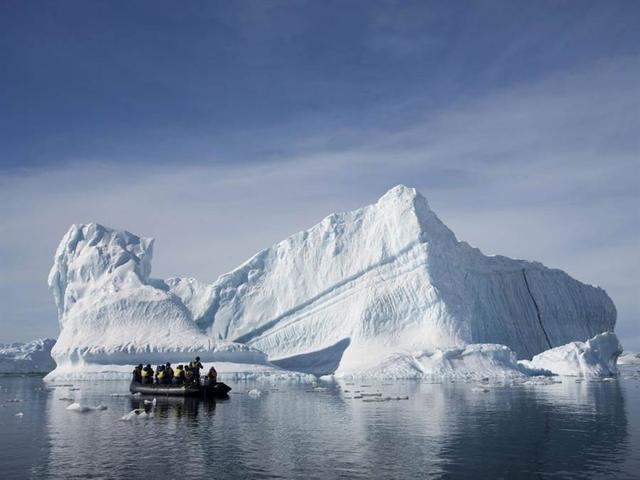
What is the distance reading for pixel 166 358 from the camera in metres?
46.7

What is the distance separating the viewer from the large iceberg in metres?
48.5

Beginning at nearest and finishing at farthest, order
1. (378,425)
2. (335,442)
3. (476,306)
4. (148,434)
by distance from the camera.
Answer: (335,442), (148,434), (378,425), (476,306)

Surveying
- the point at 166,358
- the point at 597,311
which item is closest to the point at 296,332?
the point at 166,358

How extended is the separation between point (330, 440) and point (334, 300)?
41.0m

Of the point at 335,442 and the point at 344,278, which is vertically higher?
the point at 344,278

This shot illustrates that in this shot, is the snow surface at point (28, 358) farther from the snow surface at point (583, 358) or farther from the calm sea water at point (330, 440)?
the snow surface at point (583, 358)

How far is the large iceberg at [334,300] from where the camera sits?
159 feet

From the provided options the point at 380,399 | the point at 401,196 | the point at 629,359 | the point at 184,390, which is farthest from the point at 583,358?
the point at 629,359

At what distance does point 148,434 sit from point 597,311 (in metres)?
55.2

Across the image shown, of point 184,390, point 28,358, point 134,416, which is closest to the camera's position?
point 134,416

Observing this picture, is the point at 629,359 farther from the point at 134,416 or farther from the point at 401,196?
the point at 134,416

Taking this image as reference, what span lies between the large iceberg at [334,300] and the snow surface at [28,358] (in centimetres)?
1970

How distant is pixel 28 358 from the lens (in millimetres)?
73188

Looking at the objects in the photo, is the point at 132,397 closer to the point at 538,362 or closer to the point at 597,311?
the point at 538,362
